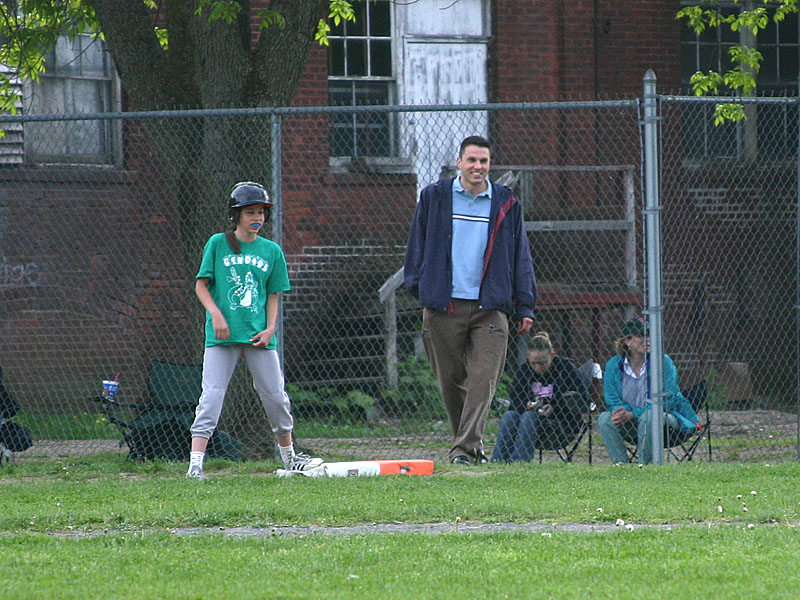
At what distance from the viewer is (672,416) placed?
26.8 ft

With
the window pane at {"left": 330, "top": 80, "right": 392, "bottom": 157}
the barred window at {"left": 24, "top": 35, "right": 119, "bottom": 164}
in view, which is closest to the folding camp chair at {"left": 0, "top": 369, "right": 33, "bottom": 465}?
the barred window at {"left": 24, "top": 35, "right": 119, "bottom": 164}

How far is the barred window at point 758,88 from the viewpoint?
14633mm

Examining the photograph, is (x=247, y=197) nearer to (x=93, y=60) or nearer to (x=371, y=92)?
(x=93, y=60)

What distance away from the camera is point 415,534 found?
5.40 m

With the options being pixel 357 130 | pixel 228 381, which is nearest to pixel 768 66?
pixel 357 130

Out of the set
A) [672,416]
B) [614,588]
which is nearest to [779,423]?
[672,416]

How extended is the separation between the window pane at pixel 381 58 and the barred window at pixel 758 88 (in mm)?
3680

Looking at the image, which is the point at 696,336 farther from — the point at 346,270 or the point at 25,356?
the point at 25,356

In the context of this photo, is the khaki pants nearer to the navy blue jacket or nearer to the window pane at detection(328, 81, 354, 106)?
the navy blue jacket

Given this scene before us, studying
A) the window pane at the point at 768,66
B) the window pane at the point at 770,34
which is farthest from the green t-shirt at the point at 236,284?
the window pane at the point at 770,34

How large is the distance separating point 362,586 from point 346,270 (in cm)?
885

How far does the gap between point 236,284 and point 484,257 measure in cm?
165

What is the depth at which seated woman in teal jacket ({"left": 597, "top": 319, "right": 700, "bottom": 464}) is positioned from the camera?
26.8 feet

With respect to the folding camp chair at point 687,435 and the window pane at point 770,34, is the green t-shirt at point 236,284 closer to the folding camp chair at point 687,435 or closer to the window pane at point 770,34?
the folding camp chair at point 687,435
